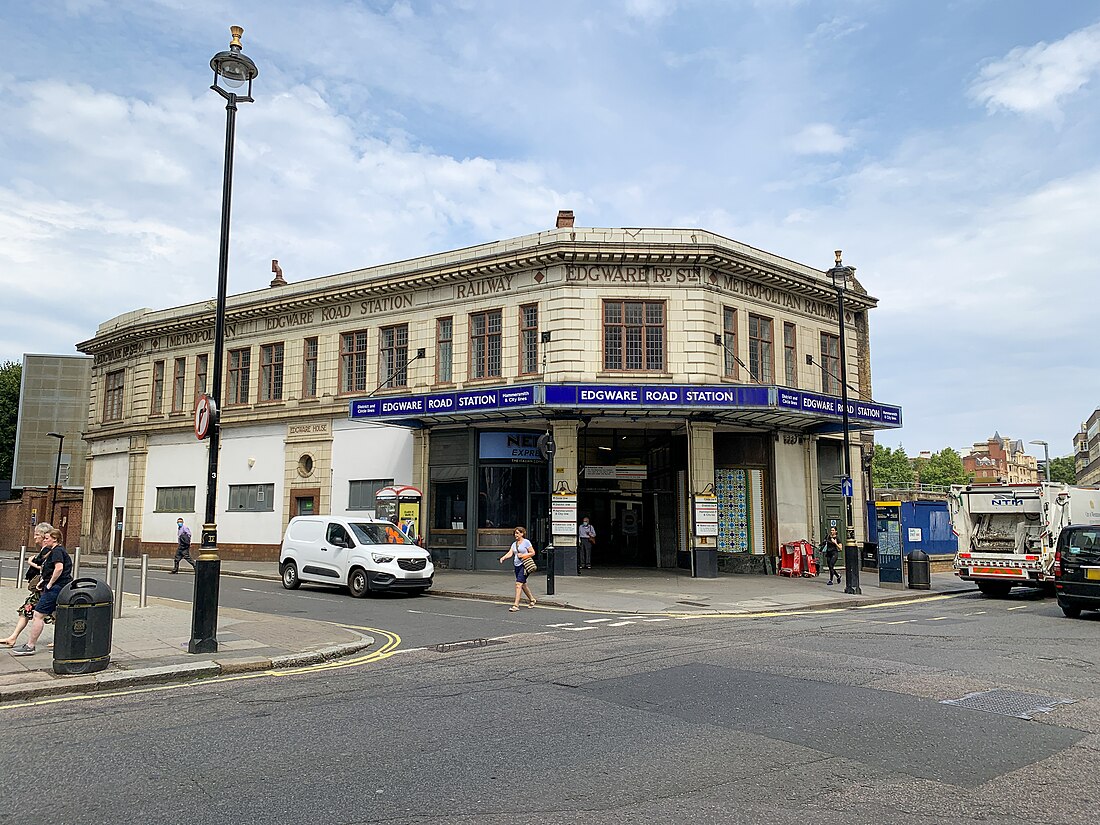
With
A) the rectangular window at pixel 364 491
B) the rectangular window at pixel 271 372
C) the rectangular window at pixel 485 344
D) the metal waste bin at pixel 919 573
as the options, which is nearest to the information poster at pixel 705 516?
the metal waste bin at pixel 919 573

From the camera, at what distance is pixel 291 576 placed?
21.5 m

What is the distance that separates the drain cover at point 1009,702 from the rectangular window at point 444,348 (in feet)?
68.4

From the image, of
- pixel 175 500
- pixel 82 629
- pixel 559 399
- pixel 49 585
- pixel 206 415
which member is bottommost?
pixel 82 629

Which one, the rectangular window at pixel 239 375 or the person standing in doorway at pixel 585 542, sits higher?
the rectangular window at pixel 239 375

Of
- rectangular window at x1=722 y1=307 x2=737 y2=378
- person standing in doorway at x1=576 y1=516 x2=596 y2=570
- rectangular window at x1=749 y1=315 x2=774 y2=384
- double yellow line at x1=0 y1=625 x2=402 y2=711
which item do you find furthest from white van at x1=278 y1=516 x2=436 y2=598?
rectangular window at x1=749 y1=315 x2=774 y2=384

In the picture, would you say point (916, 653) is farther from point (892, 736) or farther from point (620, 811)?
point (620, 811)

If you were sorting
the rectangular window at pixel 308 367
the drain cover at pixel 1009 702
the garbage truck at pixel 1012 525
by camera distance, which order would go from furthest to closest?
1. the rectangular window at pixel 308 367
2. the garbage truck at pixel 1012 525
3. the drain cover at pixel 1009 702

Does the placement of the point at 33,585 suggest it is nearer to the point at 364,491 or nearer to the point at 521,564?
the point at 521,564

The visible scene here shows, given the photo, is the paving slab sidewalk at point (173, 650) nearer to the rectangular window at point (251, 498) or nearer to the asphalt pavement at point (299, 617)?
the asphalt pavement at point (299, 617)

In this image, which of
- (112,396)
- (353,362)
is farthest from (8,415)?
(353,362)

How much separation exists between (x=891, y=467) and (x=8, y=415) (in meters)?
86.3

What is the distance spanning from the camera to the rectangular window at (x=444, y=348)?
2761 centimetres

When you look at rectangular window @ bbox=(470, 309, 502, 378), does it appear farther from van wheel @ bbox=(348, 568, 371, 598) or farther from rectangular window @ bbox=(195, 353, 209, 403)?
rectangular window @ bbox=(195, 353, 209, 403)

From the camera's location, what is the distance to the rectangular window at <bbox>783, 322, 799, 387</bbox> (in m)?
27.7
